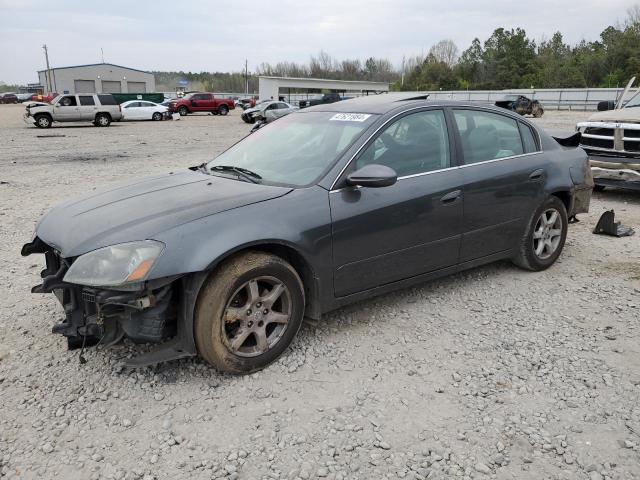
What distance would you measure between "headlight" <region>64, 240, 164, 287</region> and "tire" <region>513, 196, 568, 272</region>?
3.34 metres

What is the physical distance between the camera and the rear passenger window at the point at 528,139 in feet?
15.7

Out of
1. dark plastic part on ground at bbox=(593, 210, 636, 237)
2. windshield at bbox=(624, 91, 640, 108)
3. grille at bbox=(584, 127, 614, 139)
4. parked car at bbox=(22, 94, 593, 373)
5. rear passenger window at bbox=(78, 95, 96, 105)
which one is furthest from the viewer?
rear passenger window at bbox=(78, 95, 96, 105)

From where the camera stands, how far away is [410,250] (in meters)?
3.85

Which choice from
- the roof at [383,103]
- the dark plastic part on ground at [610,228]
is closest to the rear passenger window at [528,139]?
the roof at [383,103]

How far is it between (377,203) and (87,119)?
2741 centimetres

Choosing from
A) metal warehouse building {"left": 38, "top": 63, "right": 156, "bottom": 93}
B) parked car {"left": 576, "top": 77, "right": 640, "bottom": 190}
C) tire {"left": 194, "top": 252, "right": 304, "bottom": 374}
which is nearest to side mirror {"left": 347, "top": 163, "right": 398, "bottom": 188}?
tire {"left": 194, "top": 252, "right": 304, "bottom": 374}

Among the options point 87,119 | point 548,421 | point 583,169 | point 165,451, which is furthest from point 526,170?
point 87,119

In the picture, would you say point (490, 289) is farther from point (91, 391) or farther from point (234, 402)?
point (91, 391)

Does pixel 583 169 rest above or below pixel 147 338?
above

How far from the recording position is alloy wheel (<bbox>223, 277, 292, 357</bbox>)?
3133 mm

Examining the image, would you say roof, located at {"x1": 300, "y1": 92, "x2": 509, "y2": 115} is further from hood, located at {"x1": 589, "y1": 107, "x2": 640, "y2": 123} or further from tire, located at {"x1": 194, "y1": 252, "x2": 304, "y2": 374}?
hood, located at {"x1": 589, "y1": 107, "x2": 640, "y2": 123}

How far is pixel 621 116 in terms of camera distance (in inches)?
320

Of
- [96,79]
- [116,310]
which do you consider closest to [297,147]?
[116,310]

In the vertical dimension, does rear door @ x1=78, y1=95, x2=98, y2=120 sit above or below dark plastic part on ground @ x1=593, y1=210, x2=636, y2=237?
above
